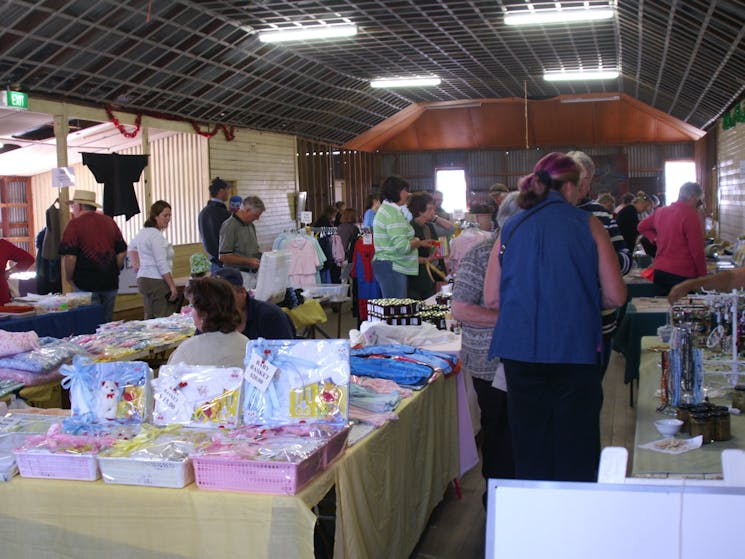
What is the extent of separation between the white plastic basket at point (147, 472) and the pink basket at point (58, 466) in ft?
0.17

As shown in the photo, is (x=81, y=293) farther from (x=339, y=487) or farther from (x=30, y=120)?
(x=339, y=487)

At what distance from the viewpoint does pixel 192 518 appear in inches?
107

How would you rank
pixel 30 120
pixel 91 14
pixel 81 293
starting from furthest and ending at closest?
pixel 30 120 < pixel 91 14 < pixel 81 293

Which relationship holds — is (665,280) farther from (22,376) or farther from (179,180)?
(179,180)

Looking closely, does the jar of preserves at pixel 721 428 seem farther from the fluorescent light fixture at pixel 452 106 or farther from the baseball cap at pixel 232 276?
the fluorescent light fixture at pixel 452 106

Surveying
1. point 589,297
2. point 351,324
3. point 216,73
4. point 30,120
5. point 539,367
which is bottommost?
point 351,324

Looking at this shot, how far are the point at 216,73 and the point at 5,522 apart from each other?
10.2 meters

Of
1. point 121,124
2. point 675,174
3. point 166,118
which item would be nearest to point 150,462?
point 121,124

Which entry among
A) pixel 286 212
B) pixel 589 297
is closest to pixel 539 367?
pixel 589 297

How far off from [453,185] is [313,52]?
32.7 feet

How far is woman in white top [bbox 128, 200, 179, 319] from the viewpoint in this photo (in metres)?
7.90

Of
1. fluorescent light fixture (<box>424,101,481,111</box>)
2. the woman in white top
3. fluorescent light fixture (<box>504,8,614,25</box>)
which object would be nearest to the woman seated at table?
the woman in white top

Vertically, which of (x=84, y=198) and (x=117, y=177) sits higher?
(x=117, y=177)

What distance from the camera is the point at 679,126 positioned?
20703 millimetres
